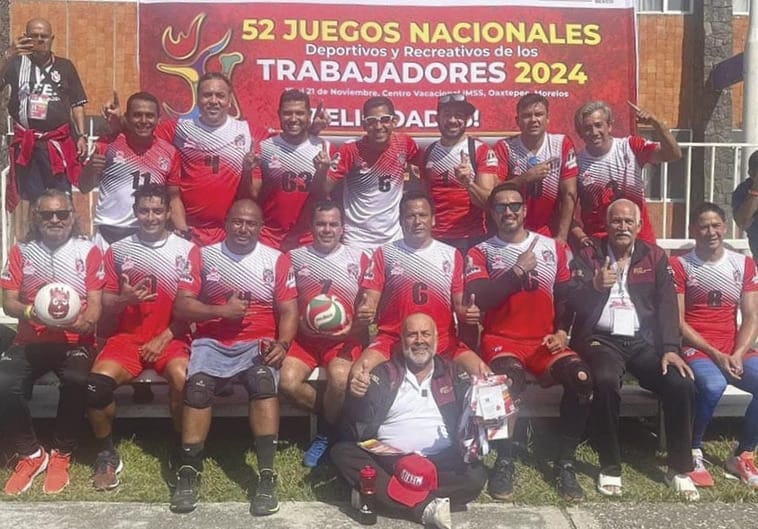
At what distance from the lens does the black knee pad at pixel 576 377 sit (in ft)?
14.8

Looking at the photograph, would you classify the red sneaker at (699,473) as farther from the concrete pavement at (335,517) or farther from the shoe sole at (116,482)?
the shoe sole at (116,482)

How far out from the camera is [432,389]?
4.45m

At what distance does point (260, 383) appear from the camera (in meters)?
4.43

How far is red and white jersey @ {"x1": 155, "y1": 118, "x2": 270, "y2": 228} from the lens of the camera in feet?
18.3

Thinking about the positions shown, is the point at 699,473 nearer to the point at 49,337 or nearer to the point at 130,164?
the point at 49,337

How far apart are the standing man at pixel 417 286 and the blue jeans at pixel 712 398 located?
4.41 ft

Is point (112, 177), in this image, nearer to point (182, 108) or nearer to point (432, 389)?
point (182, 108)

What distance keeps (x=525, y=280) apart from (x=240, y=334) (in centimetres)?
173

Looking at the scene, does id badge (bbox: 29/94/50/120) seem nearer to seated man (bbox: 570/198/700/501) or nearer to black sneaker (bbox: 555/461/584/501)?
seated man (bbox: 570/198/700/501)

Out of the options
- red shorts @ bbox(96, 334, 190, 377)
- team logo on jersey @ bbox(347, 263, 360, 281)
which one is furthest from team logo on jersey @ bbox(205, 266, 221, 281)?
team logo on jersey @ bbox(347, 263, 360, 281)

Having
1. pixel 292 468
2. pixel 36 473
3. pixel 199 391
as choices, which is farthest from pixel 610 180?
pixel 36 473

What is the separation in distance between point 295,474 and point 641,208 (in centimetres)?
293

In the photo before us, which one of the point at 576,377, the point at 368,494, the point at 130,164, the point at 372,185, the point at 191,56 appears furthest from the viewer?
the point at 191,56

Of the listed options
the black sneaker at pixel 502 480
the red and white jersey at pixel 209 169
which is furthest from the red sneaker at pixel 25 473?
the black sneaker at pixel 502 480
